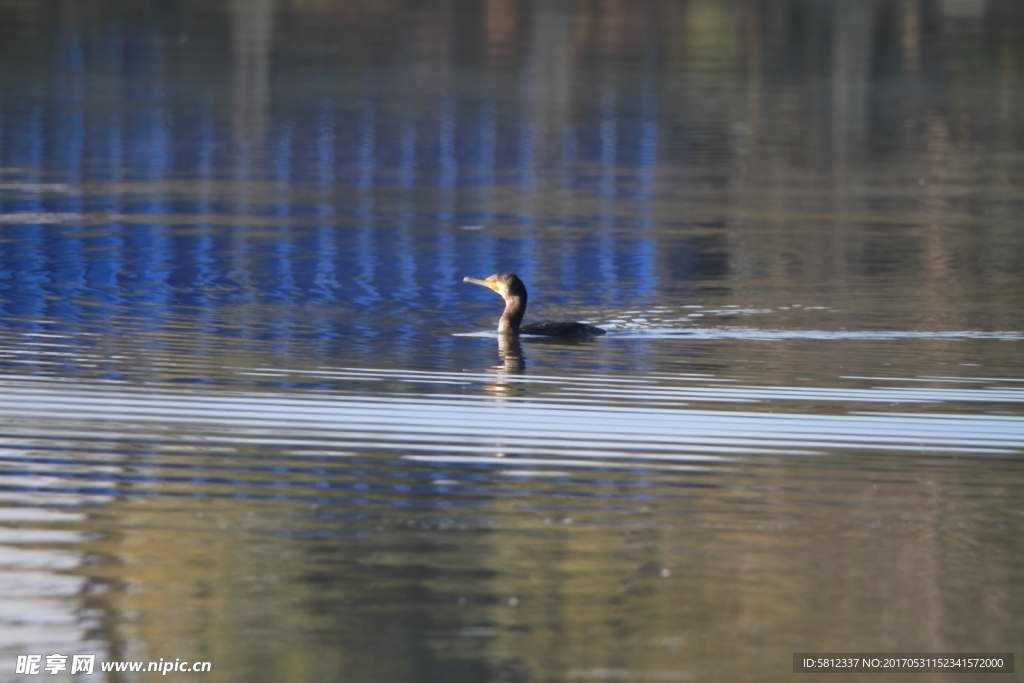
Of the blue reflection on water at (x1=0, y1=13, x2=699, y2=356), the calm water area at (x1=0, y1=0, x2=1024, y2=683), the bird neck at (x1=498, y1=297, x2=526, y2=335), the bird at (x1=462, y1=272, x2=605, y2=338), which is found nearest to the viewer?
the calm water area at (x1=0, y1=0, x2=1024, y2=683)

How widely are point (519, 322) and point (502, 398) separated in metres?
2.77

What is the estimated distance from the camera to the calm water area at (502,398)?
830cm

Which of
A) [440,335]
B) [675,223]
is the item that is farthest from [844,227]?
[440,335]

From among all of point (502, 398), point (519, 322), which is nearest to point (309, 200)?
point (519, 322)

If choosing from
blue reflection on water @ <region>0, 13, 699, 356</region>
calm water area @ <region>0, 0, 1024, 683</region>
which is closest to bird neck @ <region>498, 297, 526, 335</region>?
calm water area @ <region>0, 0, 1024, 683</region>

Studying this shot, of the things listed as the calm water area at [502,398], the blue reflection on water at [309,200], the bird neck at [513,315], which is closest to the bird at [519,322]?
the bird neck at [513,315]

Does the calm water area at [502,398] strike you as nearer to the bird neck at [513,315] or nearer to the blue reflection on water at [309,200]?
the blue reflection on water at [309,200]

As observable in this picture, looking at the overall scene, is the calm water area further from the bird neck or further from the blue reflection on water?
the bird neck

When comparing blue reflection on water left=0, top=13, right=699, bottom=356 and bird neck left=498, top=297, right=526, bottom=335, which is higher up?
blue reflection on water left=0, top=13, right=699, bottom=356

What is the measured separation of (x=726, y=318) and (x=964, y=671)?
8.40 meters

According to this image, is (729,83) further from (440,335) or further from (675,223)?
(440,335)

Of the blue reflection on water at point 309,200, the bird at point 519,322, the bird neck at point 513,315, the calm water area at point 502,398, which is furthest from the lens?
the blue reflection on water at point 309,200

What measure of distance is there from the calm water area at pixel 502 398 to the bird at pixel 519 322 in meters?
0.11

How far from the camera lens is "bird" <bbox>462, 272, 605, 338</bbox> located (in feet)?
49.9
